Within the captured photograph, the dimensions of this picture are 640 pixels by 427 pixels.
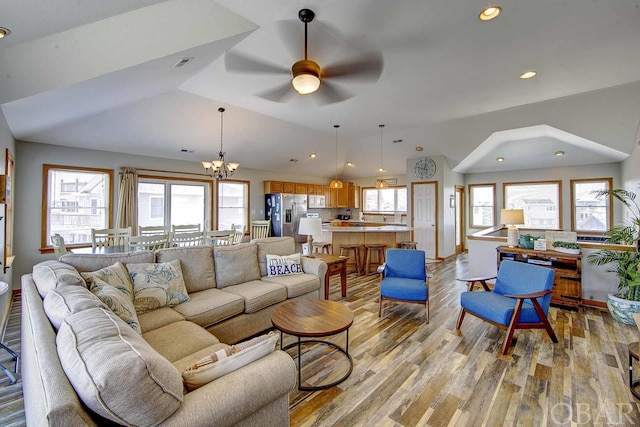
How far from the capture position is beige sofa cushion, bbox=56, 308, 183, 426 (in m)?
0.91

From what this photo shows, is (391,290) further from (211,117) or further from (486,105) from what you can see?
(211,117)

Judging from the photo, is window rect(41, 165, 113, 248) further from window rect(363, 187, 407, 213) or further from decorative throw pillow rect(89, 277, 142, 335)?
window rect(363, 187, 407, 213)

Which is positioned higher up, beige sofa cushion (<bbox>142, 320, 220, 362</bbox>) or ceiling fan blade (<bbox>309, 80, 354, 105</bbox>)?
ceiling fan blade (<bbox>309, 80, 354, 105</bbox>)

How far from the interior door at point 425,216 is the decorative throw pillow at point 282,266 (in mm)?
4688

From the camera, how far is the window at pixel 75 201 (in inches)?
189

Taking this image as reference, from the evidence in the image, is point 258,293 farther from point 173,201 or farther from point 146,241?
point 173,201

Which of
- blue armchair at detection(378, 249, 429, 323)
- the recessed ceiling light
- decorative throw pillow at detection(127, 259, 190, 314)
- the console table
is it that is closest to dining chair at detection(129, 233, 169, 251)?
decorative throw pillow at detection(127, 259, 190, 314)

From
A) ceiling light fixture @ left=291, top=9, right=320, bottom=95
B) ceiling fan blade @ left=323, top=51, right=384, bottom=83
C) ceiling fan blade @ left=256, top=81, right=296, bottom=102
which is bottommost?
ceiling light fixture @ left=291, top=9, right=320, bottom=95

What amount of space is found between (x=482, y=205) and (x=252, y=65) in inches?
331

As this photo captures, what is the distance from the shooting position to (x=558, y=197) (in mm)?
7441

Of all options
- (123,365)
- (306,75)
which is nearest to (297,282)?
(306,75)

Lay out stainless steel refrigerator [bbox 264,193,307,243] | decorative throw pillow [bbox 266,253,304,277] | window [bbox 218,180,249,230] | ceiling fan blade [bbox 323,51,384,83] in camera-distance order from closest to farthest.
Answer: ceiling fan blade [bbox 323,51,384,83] < decorative throw pillow [bbox 266,253,304,277] < window [bbox 218,180,249,230] < stainless steel refrigerator [bbox 264,193,307,243]

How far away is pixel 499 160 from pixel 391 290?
6.33 m

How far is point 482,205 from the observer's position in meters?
8.69
